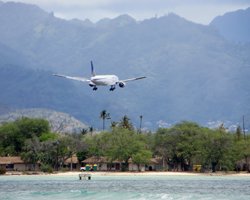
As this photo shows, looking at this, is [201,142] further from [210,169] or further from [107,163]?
[107,163]

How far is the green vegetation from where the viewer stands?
154 m

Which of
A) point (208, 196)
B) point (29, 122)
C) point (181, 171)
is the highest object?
point (29, 122)

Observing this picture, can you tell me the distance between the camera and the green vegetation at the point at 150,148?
15438 centimetres

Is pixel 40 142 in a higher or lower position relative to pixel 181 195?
higher

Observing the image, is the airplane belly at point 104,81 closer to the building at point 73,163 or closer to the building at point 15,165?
the building at point 15,165

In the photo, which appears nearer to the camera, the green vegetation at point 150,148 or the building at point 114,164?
the green vegetation at point 150,148

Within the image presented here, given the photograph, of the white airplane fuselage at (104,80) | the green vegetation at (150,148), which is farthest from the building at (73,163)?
the white airplane fuselage at (104,80)

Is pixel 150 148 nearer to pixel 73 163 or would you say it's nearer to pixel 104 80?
pixel 73 163

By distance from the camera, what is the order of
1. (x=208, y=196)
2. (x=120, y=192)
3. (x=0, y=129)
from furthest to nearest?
(x=0, y=129)
(x=120, y=192)
(x=208, y=196)

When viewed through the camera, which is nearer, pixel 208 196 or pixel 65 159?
pixel 208 196

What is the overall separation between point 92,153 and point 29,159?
509 inches

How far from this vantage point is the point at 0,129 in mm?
180125

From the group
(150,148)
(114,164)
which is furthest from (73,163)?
(150,148)

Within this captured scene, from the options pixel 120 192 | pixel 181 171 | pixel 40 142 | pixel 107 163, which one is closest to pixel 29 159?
pixel 40 142
